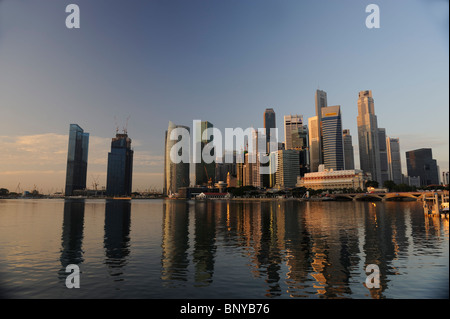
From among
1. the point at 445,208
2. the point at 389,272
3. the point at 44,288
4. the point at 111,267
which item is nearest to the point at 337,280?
the point at 389,272

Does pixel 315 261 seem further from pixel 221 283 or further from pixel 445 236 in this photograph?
pixel 445 236

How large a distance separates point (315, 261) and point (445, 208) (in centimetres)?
8638

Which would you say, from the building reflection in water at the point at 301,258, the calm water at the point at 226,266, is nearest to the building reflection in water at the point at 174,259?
the building reflection in water at the point at 301,258

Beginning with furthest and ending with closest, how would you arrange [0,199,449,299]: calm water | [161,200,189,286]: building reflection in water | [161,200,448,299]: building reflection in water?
1. [161,200,189,286]: building reflection in water
2. [161,200,448,299]: building reflection in water
3. [0,199,449,299]: calm water

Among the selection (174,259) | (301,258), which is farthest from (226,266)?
(301,258)

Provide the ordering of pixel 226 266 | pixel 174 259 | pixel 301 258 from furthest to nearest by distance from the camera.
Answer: pixel 174 259, pixel 301 258, pixel 226 266

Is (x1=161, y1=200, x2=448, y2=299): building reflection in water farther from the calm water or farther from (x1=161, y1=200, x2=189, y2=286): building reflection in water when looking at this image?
the calm water

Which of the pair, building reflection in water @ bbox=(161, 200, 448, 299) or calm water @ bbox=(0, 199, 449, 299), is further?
building reflection in water @ bbox=(161, 200, 448, 299)

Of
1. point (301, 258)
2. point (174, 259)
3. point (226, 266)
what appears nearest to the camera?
point (226, 266)

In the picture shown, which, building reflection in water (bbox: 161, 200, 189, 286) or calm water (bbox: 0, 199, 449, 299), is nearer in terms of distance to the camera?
calm water (bbox: 0, 199, 449, 299)

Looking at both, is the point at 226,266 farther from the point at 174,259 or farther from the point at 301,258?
the point at 301,258

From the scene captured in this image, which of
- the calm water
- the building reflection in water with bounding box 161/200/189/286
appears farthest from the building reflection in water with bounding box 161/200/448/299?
the calm water

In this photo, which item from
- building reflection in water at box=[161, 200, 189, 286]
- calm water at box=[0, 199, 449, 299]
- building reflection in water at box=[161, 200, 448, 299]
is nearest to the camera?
calm water at box=[0, 199, 449, 299]
